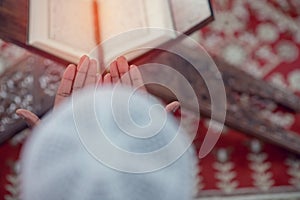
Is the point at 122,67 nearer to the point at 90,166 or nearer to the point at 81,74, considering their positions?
the point at 81,74

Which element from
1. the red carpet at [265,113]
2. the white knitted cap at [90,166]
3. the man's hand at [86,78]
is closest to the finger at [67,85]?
the man's hand at [86,78]

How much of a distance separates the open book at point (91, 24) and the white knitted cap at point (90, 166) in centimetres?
40

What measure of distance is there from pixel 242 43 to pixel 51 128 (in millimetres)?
1519

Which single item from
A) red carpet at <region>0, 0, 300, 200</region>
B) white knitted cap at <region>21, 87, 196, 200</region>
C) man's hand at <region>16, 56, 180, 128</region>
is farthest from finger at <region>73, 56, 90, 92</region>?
red carpet at <region>0, 0, 300, 200</region>

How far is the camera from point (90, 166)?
460 mm

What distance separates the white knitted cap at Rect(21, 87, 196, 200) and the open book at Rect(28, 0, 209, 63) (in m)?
0.40

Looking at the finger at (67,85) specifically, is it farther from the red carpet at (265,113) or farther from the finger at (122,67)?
the red carpet at (265,113)

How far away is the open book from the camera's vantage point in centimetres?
88

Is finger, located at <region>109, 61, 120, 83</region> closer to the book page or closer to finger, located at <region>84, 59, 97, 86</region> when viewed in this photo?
finger, located at <region>84, 59, 97, 86</region>

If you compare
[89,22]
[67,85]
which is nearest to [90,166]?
[67,85]

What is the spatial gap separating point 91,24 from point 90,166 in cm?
61

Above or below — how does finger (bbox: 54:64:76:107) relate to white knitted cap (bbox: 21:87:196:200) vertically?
below

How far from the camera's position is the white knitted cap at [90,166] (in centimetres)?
45

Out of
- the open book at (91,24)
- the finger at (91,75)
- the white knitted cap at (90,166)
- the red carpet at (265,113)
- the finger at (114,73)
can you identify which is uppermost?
the white knitted cap at (90,166)
